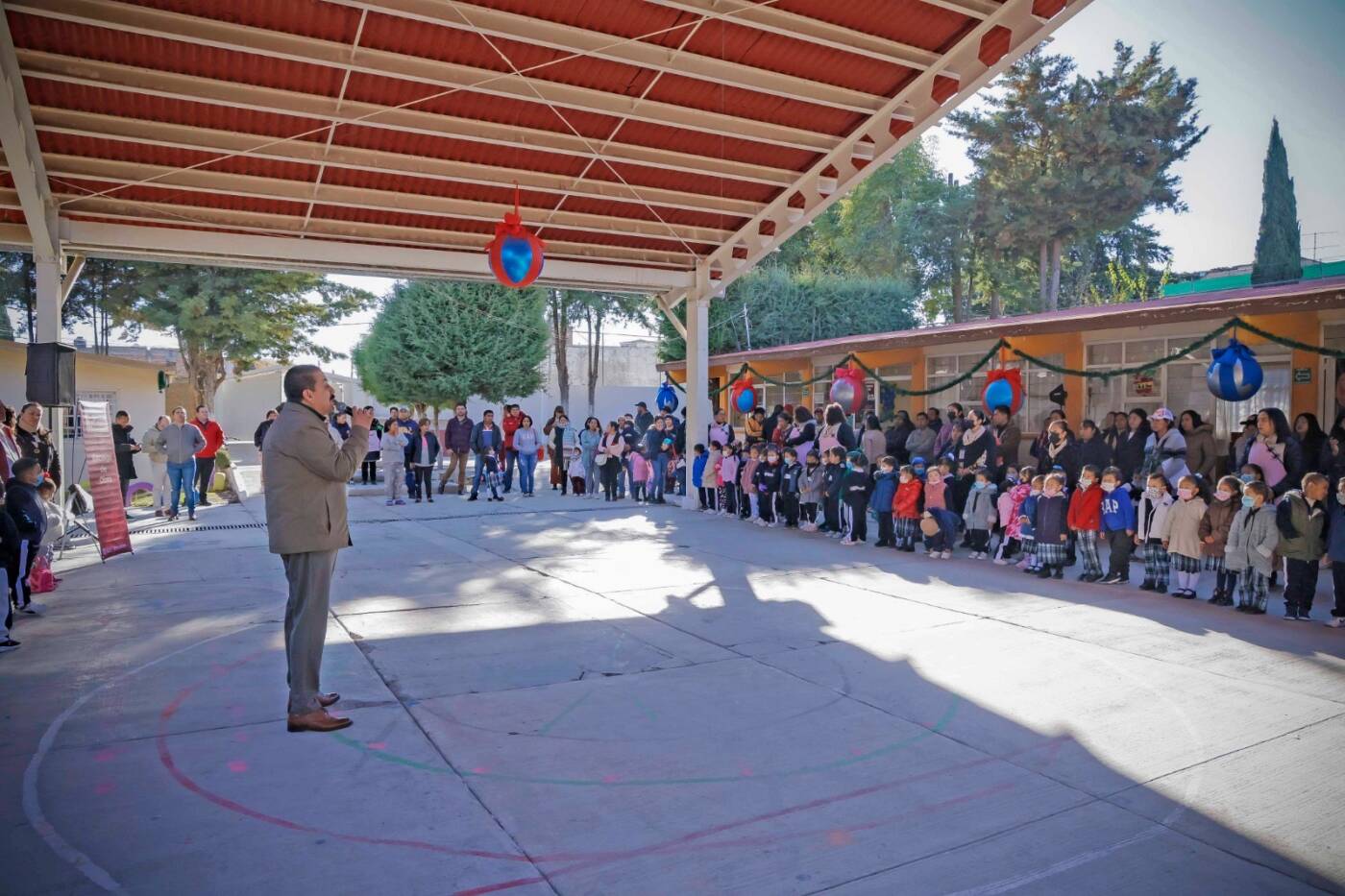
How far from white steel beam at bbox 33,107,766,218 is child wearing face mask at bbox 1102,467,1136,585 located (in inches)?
284

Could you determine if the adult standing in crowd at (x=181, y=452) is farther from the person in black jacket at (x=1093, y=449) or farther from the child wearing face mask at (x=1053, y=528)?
the person in black jacket at (x=1093, y=449)

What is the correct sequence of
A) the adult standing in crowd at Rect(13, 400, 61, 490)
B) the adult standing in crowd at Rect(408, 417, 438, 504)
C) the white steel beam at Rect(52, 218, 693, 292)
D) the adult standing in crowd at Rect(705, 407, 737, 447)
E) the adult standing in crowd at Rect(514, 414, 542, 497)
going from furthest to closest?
the adult standing in crowd at Rect(514, 414, 542, 497)
the adult standing in crowd at Rect(408, 417, 438, 504)
the adult standing in crowd at Rect(705, 407, 737, 447)
the white steel beam at Rect(52, 218, 693, 292)
the adult standing in crowd at Rect(13, 400, 61, 490)

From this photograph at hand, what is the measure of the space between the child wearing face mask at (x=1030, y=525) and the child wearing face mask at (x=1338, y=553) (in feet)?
8.38

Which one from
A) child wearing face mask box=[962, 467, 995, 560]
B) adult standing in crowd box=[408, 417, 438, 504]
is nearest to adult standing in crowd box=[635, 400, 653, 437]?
adult standing in crowd box=[408, 417, 438, 504]

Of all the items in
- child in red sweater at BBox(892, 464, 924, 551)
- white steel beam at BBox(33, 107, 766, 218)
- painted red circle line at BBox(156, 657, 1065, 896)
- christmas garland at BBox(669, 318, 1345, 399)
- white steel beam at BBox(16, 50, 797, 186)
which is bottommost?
painted red circle line at BBox(156, 657, 1065, 896)

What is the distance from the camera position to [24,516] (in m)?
6.76

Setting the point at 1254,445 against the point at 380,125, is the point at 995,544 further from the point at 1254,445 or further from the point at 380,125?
the point at 380,125

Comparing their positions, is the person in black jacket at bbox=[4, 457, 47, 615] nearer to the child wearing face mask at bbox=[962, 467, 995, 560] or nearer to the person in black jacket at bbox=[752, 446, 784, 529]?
the person in black jacket at bbox=[752, 446, 784, 529]

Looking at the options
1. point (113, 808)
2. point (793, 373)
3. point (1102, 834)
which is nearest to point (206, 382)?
point (793, 373)

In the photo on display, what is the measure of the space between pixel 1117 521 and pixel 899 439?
5001 millimetres

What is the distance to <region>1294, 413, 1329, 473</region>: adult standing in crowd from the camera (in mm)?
9180

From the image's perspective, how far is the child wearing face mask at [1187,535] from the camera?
7.94 metres

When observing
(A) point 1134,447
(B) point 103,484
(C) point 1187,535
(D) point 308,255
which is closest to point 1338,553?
(C) point 1187,535

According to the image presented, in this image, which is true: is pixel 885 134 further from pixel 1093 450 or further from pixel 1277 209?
pixel 1277 209
